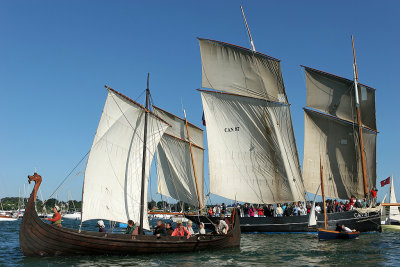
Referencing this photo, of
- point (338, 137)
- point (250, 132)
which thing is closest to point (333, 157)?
point (338, 137)

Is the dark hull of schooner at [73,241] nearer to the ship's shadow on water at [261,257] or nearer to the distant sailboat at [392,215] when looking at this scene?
the ship's shadow on water at [261,257]

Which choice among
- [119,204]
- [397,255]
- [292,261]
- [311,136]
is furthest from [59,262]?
[311,136]

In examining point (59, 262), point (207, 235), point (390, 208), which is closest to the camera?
point (59, 262)

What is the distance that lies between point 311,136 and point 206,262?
2809cm

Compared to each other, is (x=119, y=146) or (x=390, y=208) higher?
(x=119, y=146)

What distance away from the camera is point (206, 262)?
71.8 feet

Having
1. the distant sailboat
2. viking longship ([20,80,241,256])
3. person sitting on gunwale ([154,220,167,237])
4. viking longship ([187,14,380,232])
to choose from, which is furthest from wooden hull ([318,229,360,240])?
the distant sailboat

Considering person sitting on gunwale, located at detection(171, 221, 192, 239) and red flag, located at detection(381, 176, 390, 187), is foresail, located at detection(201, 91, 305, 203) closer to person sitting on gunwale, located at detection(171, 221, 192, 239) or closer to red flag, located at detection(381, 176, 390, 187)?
red flag, located at detection(381, 176, 390, 187)

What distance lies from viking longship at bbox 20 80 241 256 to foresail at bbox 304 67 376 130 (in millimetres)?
23458

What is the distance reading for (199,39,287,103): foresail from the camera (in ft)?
154

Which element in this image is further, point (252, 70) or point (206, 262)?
point (252, 70)

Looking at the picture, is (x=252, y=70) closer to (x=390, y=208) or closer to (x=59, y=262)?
(x=390, y=208)

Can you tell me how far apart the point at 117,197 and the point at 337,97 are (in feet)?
103

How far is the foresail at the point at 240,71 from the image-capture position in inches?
1852
